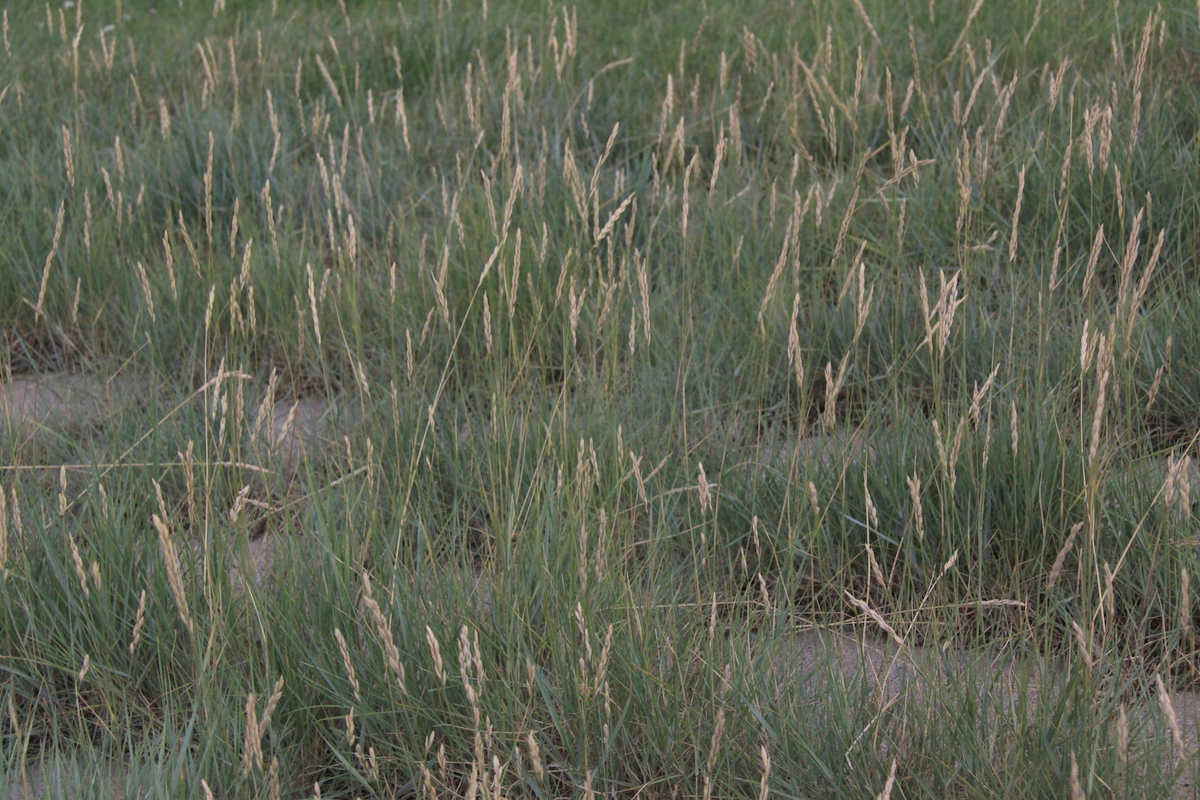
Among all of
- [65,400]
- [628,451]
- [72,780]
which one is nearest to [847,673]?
[628,451]

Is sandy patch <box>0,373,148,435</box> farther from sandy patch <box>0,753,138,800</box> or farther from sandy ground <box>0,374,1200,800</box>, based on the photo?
sandy patch <box>0,753,138,800</box>

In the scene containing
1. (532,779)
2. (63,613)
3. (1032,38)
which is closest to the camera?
(532,779)

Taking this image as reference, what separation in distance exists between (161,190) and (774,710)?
104 inches

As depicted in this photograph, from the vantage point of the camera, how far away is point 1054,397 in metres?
2.03

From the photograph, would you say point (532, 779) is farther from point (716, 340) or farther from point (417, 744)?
point (716, 340)

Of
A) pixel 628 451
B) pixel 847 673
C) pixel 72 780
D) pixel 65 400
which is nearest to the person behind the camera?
pixel 72 780

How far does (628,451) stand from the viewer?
1.93 m

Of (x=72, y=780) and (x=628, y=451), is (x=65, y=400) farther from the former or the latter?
(x=628, y=451)

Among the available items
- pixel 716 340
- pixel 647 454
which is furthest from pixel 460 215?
pixel 647 454

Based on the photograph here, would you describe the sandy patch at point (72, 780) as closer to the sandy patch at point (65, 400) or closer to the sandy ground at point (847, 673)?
the sandy ground at point (847, 673)

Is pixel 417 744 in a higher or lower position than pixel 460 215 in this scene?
lower

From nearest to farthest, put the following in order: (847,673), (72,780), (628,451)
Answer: (72,780)
(847,673)
(628,451)

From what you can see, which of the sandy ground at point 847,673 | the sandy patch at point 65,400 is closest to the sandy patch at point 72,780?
the sandy ground at point 847,673

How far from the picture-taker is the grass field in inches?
57.7
